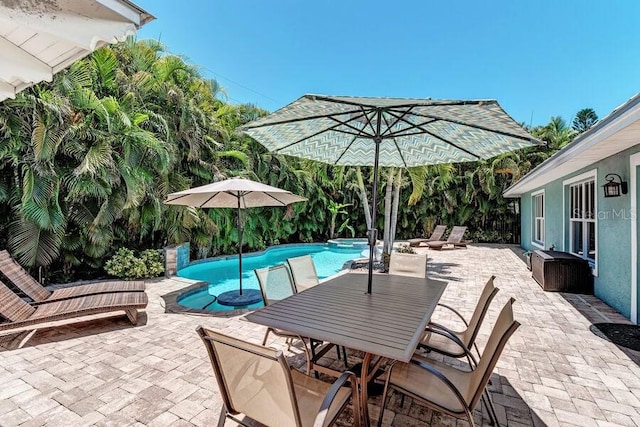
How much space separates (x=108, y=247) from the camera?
25.7 ft

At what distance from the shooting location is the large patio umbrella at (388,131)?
3193 millimetres

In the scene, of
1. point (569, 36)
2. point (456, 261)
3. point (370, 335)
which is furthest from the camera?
point (569, 36)

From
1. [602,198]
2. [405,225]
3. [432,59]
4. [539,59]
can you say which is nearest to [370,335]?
[602,198]

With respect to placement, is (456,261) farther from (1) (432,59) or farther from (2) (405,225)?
(1) (432,59)

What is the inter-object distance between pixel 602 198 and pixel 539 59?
1830cm

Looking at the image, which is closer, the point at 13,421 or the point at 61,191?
the point at 13,421

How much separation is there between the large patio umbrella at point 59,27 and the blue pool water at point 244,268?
4950mm

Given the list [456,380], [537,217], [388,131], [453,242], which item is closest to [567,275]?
[388,131]

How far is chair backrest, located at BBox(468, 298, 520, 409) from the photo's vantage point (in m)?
2.00

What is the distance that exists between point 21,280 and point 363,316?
5146 millimetres

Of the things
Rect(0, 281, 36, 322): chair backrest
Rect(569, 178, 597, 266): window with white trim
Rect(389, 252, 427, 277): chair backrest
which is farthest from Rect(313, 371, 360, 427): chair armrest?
Rect(569, 178, 597, 266): window with white trim

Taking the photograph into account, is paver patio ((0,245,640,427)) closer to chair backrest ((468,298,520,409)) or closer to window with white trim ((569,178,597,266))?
chair backrest ((468,298,520,409))

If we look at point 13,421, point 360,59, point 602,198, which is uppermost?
point 360,59

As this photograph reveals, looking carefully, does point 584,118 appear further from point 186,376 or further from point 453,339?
point 186,376
